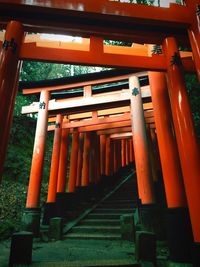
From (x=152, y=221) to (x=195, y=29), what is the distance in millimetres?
4984

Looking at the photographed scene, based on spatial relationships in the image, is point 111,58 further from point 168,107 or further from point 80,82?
point 80,82

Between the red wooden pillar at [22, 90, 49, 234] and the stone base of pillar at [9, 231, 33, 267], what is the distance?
2.85 metres

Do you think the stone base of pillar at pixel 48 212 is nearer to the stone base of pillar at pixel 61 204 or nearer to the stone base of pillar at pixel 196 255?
the stone base of pillar at pixel 61 204

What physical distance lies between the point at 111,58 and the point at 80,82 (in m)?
4.99

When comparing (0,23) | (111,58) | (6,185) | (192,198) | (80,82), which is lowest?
(192,198)

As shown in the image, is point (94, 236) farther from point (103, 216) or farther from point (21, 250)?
point (21, 250)

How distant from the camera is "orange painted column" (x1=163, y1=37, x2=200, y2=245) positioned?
3.43 meters

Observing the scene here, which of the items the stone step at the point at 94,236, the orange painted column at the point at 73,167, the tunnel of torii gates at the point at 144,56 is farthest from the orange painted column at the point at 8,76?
the orange painted column at the point at 73,167

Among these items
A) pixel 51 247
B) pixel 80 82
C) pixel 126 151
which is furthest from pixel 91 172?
pixel 126 151

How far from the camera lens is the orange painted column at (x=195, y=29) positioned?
3984 millimetres

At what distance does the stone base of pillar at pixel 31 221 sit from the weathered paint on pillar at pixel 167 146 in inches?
193

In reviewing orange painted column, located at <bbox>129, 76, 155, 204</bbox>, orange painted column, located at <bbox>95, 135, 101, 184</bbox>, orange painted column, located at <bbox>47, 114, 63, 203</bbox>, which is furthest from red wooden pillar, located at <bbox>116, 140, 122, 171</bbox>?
orange painted column, located at <bbox>129, 76, 155, 204</bbox>

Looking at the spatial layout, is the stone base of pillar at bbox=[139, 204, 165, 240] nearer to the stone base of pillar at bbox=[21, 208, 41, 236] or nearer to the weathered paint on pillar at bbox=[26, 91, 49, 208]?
the stone base of pillar at bbox=[21, 208, 41, 236]

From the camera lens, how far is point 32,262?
4.53 metres
